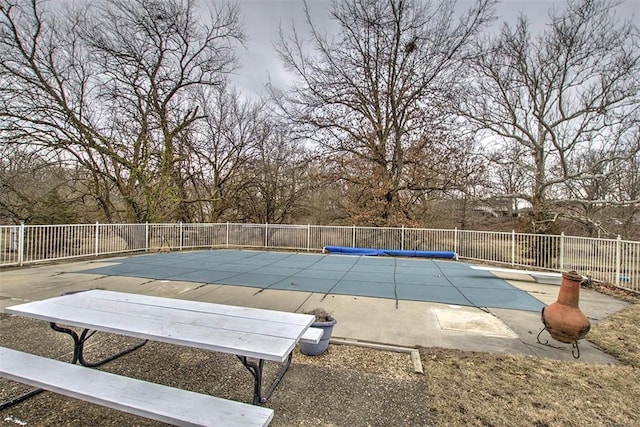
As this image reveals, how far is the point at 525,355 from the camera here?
310cm

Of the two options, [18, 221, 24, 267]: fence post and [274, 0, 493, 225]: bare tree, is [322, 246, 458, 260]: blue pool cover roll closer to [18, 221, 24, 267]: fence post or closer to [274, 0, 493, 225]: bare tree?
[274, 0, 493, 225]: bare tree

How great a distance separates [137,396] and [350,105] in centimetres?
1392

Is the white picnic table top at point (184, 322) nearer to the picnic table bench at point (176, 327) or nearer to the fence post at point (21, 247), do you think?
the picnic table bench at point (176, 327)

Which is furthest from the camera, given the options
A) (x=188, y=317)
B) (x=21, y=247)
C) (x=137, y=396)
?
(x=21, y=247)

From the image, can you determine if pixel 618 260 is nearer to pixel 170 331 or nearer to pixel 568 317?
pixel 568 317

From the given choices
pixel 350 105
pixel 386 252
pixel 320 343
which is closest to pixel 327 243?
pixel 386 252

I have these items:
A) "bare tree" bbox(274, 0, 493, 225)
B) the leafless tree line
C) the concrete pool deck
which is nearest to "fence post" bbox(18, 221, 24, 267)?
the concrete pool deck

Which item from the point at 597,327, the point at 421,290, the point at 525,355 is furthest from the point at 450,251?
the point at 525,355

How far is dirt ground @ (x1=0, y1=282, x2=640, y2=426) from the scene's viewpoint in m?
2.05

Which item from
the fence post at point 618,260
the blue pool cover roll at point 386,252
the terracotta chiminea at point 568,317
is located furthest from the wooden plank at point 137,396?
the blue pool cover roll at point 386,252

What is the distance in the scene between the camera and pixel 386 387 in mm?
2447

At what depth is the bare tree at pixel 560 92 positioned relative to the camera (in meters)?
10.8

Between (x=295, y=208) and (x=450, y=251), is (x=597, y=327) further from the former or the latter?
(x=295, y=208)

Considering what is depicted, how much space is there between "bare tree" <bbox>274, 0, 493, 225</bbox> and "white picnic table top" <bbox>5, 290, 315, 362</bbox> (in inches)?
433
